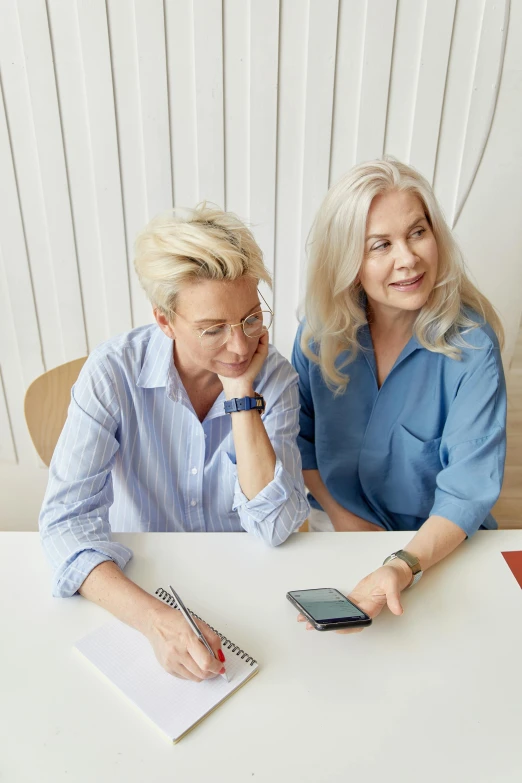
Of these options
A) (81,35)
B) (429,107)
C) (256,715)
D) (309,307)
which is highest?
(81,35)

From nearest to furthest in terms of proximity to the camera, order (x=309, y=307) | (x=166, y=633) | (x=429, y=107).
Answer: (x=166, y=633) < (x=309, y=307) < (x=429, y=107)

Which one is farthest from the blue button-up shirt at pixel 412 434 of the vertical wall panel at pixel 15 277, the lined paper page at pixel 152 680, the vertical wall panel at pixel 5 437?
the vertical wall panel at pixel 5 437

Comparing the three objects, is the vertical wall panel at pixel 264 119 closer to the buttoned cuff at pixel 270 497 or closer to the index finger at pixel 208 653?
the buttoned cuff at pixel 270 497

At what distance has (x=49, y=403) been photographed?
1.63 metres

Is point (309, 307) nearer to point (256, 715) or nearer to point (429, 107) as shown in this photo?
point (429, 107)

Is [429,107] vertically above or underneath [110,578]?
above

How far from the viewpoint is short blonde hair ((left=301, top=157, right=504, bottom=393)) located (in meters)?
1.32

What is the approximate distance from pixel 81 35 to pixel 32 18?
138 mm

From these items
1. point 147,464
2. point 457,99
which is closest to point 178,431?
point 147,464

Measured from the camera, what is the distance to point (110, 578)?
1.02m

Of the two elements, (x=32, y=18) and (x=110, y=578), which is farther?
(x=32, y=18)

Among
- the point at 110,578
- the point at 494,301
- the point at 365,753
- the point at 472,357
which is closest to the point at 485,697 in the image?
the point at 365,753

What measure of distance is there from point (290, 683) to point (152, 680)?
21 cm

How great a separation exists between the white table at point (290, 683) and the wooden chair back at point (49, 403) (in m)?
0.56
